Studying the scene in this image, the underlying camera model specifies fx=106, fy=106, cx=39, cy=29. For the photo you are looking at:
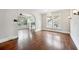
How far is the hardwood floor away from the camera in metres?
1.84

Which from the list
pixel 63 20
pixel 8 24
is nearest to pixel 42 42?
pixel 63 20

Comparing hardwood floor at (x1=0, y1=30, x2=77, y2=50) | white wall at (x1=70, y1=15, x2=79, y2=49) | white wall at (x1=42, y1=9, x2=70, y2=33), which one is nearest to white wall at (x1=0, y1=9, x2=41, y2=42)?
hardwood floor at (x1=0, y1=30, x2=77, y2=50)

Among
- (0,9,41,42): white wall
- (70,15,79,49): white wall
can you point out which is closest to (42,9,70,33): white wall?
(70,15,79,49): white wall

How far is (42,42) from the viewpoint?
1.90 metres

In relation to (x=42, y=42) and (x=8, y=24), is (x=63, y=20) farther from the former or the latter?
(x=8, y=24)

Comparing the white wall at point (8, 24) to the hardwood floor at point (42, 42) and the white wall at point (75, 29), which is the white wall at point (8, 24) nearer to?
the hardwood floor at point (42, 42)

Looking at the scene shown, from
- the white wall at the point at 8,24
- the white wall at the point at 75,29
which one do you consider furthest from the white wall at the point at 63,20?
the white wall at the point at 8,24

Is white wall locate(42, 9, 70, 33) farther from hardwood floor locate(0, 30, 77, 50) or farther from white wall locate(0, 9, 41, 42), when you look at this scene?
white wall locate(0, 9, 41, 42)

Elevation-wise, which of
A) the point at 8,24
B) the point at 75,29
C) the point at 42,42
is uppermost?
the point at 8,24

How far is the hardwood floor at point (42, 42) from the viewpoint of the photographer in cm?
184

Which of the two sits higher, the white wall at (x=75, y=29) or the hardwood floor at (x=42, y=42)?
the white wall at (x=75, y=29)

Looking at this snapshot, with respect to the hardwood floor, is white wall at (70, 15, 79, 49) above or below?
above

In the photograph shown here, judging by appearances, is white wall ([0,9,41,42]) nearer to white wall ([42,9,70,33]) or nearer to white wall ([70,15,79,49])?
white wall ([42,9,70,33])
